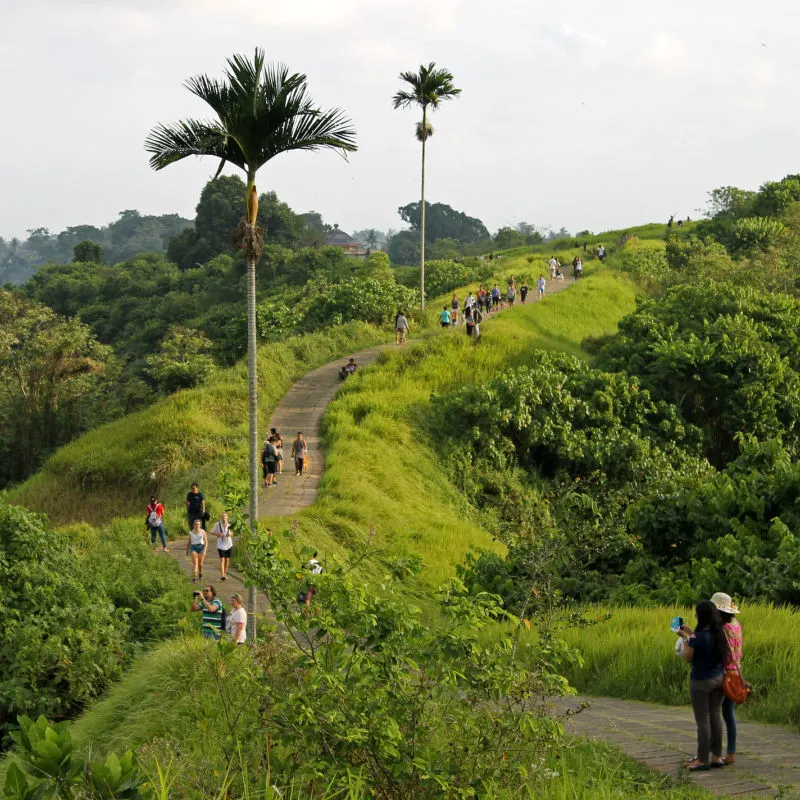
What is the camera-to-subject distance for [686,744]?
7.18m

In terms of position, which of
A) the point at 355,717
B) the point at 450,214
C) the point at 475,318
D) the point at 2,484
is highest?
the point at 450,214

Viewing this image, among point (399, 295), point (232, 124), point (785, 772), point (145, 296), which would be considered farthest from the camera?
point (145, 296)

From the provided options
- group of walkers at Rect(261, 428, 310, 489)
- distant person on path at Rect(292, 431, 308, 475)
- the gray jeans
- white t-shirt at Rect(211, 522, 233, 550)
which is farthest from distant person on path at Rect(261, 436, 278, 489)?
the gray jeans

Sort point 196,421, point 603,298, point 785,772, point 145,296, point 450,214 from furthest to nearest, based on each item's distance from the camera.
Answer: point 450,214 < point 145,296 < point 603,298 < point 196,421 < point 785,772

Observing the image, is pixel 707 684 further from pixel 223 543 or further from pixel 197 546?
pixel 197 546

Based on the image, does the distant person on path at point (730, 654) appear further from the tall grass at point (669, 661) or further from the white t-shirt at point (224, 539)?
the white t-shirt at point (224, 539)

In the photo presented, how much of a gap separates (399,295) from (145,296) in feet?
110

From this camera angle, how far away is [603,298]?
38.4 m

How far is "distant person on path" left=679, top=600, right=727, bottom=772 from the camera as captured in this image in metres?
6.58

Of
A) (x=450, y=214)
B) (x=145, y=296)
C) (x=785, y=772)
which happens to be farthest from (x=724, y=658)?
(x=450, y=214)

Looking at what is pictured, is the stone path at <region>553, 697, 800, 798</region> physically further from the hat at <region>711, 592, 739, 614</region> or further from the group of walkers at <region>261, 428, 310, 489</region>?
the group of walkers at <region>261, 428, 310, 489</region>

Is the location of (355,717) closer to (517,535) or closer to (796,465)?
(517,535)

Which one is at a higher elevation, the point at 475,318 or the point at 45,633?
the point at 475,318

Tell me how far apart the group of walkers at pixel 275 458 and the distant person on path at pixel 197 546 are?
4.52 m
